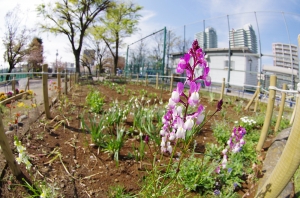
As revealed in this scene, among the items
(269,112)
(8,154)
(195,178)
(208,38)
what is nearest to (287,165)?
(195,178)

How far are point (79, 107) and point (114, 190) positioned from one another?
346 centimetres

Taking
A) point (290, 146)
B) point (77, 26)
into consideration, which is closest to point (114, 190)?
point (290, 146)

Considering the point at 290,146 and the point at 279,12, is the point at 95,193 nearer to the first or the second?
the point at 290,146

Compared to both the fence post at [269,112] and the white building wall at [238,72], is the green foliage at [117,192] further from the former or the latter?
the white building wall at [238,72]

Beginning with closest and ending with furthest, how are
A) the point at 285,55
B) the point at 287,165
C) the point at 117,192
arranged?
the point at 287,165
the point at 117,192
the point at 285,55

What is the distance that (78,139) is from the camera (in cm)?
307

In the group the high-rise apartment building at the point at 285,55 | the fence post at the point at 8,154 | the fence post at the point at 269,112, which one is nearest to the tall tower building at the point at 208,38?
the high-rise apartment building at the point at 285,55

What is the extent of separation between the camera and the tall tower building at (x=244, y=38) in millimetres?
12539

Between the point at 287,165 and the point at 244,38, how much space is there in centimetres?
1335

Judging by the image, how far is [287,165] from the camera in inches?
54.6

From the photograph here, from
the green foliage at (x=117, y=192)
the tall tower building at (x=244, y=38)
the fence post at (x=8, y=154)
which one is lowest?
the green foliage at (x=117, y=192)

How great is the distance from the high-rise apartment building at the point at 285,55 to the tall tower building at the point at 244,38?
1545 mm

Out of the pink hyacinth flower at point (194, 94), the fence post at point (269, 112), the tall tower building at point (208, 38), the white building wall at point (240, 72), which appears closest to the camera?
the pink hyacinth flower at point (194, 94)

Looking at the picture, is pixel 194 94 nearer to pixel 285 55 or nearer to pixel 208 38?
pixel 285 55
